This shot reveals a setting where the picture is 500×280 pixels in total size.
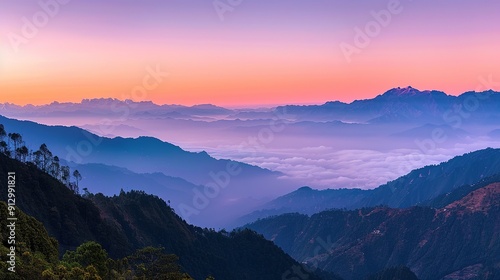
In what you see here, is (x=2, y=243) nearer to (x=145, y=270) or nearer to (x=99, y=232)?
(x=145, y=270)

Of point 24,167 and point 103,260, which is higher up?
point 24,167

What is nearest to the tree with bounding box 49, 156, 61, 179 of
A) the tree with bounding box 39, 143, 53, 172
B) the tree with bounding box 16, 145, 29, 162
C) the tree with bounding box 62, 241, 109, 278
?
the tree with bounding box 39, 143, 53, 172

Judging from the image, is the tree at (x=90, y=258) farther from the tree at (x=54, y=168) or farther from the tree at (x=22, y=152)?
the tree at (x=54, y=168)

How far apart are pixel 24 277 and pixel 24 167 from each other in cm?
11367

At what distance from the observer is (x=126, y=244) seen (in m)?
181

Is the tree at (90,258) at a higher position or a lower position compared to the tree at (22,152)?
lower

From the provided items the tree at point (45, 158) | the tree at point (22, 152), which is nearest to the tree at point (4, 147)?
the tree at point (22, 152)

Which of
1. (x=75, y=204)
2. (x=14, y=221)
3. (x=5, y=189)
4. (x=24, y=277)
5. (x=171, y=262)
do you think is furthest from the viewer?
(x=75, y=204)

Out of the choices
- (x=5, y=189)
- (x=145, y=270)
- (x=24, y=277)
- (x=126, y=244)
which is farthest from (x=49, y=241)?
(x=126, y=244)

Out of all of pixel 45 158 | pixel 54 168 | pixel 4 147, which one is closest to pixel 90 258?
pixel 4 147

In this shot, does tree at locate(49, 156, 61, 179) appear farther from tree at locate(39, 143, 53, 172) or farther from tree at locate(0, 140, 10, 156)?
tree at locate(0, 140, 10, 156)

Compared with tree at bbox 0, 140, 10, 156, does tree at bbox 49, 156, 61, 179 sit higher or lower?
lower

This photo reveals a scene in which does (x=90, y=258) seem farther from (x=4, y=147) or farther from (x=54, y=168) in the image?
(x=54, y=168)

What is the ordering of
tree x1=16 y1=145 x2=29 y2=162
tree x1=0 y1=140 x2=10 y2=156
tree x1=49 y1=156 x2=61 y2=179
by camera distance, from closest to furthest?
tree x1=0 y1=140 x2=10 y2=156 → tree x1=16 y1=145 x2=29 y2=162 → tree x1=49 y1=156 x2=61 y2=179
